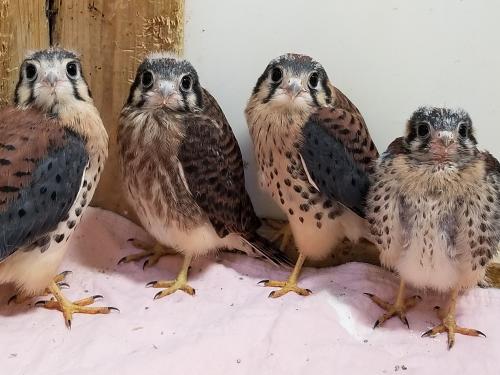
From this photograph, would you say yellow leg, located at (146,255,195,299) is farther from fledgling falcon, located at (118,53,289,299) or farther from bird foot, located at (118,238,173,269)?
bird foot, located at (118,238,173,269)

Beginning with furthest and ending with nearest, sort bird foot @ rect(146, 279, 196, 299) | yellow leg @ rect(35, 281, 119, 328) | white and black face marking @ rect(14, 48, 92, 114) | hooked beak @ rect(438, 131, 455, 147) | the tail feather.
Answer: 1. the tail feather
2. bird foot @ rect(146, 279, 196, 299)
3. yellow leg @ rect(35, 281, 119, 328)
4. white and black face marking @ rect(14, 48, 92, 114)
5. hooked beak @ rect(438, 131, 455, 147)

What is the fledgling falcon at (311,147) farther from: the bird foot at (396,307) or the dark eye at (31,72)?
the dark eye at (31,72)

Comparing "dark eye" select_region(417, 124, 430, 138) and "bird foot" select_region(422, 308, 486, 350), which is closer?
"dark eye" select_region(417, 124, 430, 138)

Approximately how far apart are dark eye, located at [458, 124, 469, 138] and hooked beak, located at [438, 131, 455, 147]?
0.05 m

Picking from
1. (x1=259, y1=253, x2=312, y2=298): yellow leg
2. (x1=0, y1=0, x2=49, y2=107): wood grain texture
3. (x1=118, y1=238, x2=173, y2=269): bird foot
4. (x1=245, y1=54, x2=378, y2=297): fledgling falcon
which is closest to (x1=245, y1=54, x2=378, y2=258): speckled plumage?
(x1=245, y1=54, x2=378, y2=297): fledgling falcon

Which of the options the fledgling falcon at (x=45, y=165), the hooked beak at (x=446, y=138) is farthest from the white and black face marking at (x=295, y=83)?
the fledgling falcon at (x=45, y=165)

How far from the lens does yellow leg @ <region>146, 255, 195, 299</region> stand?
6.45 ft

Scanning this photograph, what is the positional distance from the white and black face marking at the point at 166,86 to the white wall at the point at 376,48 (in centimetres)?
21

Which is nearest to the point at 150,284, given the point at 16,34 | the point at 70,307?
the point at 70,307

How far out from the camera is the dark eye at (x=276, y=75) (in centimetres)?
186

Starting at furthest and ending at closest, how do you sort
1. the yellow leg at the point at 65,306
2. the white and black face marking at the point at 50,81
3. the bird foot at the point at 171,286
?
the bird foot at the point at 171,286, the yellow leg at the point at 65,306, the white and black face marking at the point at 50,81

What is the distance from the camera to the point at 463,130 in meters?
1.68

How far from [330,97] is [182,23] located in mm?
526

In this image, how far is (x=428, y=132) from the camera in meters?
1.68
